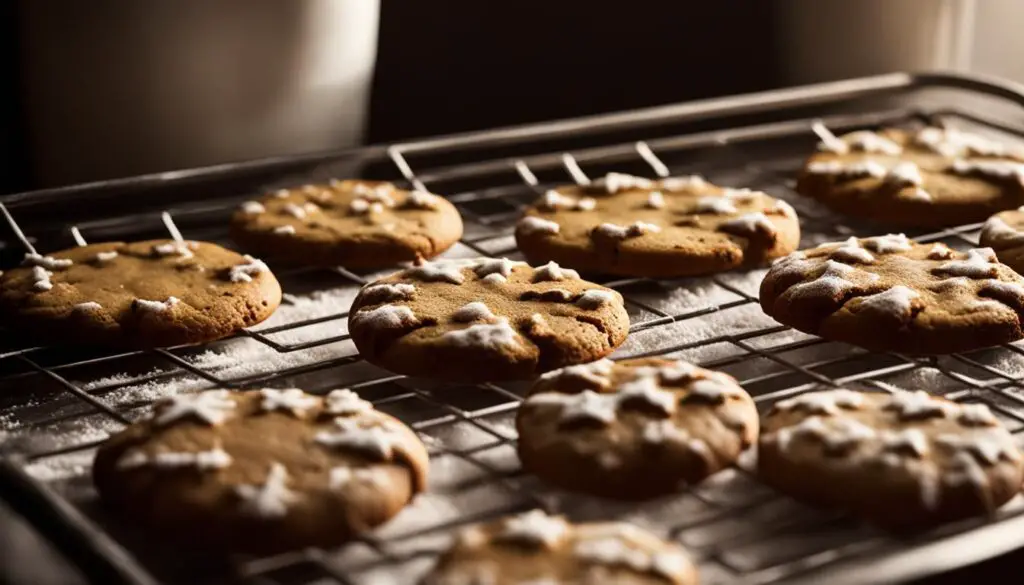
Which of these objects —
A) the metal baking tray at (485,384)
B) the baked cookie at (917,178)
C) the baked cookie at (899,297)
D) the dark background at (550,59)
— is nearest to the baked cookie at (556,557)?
the metal baking tray at (485,384)

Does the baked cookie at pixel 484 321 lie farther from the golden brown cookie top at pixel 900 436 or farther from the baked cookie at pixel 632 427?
the golden brown cookie top at pixel 900 436

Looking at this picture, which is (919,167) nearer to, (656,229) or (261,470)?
(656,229)

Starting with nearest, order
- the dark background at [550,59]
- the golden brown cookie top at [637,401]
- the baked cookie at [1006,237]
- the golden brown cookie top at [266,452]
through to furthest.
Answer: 1. the golden brown cookie top at [266,452]
2. the golden brown cookie top at [637,401]
3. the baked cookie at [1006,237]
4. the dark background at [550,59]

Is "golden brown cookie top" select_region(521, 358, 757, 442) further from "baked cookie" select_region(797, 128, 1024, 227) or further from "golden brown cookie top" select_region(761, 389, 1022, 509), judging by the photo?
"baked cookie" select_region(797, 128, 1024, 227)

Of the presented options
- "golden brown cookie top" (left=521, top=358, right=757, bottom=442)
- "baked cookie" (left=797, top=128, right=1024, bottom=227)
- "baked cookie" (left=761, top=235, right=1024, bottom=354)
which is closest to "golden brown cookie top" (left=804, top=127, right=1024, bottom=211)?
"baked cookie" (left=797, top=128, right=1024, bottom=227)

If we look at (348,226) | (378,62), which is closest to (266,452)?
(348,226)
